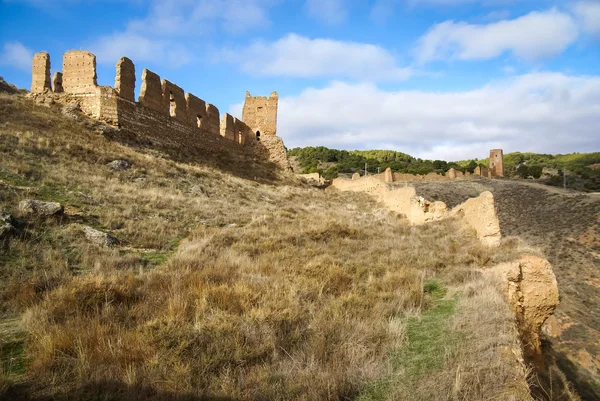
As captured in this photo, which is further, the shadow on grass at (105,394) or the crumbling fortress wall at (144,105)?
the crumbling fortress wall at (144,105)

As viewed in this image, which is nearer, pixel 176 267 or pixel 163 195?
pixel 176 267

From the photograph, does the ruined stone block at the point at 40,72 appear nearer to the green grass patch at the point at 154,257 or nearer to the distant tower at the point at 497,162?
the green grass patch at the point at 154,257

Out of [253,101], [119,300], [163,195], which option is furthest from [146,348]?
[253,101]

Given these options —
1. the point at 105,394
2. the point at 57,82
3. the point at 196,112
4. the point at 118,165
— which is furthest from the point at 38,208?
the point at 196,112

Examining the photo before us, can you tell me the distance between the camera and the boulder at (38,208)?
6.93 m

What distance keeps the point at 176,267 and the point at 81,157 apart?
968 centimetres

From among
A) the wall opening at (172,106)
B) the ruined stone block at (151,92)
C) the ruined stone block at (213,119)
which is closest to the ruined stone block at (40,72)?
the ruined stone block at (151,92)

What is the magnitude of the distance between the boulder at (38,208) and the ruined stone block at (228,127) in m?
19.5

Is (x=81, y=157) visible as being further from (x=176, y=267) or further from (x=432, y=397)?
(x=432, y=397)

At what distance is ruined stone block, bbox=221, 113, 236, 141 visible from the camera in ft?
87.3

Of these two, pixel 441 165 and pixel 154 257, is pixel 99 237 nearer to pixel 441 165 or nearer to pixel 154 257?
pixel 154 257

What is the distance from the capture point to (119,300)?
172 inches

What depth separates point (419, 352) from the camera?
364 centimetres

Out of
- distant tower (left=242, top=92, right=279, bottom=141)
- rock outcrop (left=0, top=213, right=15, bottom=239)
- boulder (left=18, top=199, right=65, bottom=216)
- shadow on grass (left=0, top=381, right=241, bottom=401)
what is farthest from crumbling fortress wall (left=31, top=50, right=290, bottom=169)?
shadow on grass (left=0, top=381, right=241, bottom=401)
